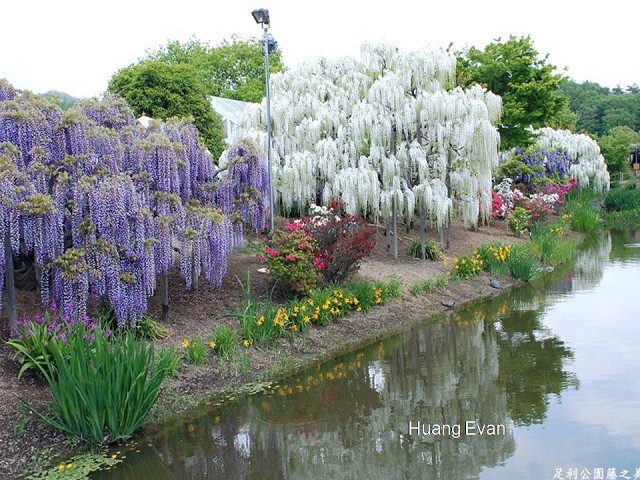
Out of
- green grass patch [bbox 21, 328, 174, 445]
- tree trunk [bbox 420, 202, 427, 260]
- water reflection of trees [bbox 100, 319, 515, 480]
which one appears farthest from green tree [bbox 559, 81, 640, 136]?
green grass patch [bbox 21, 328, 174, 445]

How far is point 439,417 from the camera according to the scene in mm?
6707

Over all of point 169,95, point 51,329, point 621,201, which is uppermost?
point 169,95

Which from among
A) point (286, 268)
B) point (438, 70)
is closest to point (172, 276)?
point (286, 268)

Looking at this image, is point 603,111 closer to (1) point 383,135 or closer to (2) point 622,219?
(2) point 622,219

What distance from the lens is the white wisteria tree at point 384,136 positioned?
14797mm

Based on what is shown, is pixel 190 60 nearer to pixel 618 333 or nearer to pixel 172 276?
pixel 172 276

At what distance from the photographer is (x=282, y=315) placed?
9.29 meters

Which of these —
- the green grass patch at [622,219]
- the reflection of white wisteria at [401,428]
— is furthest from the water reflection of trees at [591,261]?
the reflection of white wisteria at [401,428]

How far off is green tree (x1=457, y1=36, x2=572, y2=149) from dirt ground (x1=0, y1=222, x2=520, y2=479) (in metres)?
10.0

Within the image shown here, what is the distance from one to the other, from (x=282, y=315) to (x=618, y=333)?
5.31 meters

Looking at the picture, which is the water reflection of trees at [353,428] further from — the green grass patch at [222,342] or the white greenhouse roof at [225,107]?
the white greenhouse roof at [225,107]

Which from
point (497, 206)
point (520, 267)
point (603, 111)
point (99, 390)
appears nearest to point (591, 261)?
point (497, 206)

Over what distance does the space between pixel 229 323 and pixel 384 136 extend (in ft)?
23.4

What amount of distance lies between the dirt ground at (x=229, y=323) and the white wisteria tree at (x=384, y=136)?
1.79 meters
